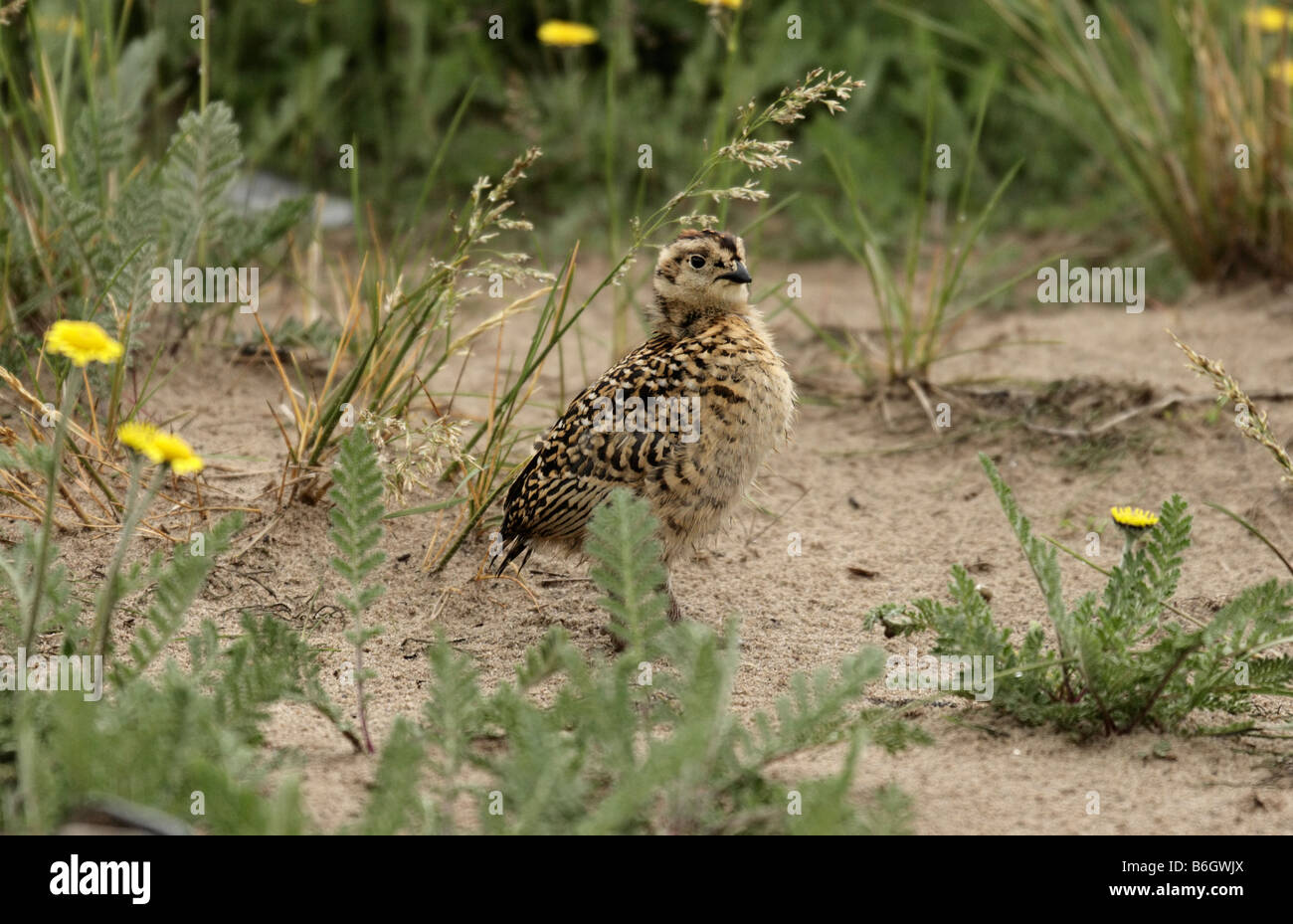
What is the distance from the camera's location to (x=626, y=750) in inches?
113

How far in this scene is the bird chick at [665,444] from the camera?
3938 mm

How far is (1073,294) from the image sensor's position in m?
6.52

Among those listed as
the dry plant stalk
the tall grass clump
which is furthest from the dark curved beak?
the tall grass clump

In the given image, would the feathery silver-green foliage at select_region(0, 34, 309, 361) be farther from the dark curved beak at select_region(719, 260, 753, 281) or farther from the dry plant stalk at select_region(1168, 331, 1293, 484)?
the dry plant stalk at select_region(1168, 331, 1293, 484)

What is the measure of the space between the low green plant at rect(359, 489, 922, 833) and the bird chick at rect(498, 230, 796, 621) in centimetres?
58

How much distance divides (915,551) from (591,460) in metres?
1.29

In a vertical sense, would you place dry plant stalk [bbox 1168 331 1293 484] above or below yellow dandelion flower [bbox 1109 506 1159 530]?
above

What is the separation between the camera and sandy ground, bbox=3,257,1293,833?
3174 millimetres

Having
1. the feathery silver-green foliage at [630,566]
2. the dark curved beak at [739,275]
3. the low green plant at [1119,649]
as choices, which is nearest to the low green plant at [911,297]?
the dark curved beak at [739,275]

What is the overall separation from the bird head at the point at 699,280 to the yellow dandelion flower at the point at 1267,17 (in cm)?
291

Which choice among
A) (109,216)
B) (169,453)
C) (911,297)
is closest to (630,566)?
(169,453)

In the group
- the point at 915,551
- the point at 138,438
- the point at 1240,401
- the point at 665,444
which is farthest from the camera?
the point at 915,551

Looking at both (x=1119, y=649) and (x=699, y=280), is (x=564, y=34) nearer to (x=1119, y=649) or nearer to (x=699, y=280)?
(x=699, y=280)
